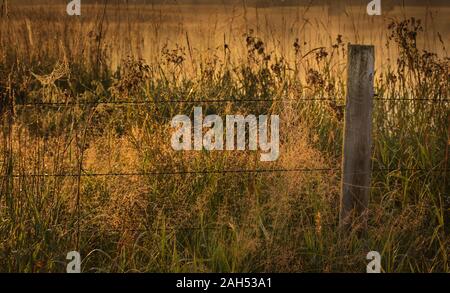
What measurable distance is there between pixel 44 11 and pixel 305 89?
3.83 m

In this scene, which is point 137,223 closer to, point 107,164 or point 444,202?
point 107,164

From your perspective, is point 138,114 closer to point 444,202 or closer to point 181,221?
point 181,221

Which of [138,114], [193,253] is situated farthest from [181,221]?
[138,114]

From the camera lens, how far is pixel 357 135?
4.92 metres

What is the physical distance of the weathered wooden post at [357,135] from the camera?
4.91 m

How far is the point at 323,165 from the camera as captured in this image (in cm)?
549

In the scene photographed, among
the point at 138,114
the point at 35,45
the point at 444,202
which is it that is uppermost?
the point at 35,45

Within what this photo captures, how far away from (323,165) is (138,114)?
1562 mm

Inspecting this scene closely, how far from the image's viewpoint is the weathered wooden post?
4.91 metres
